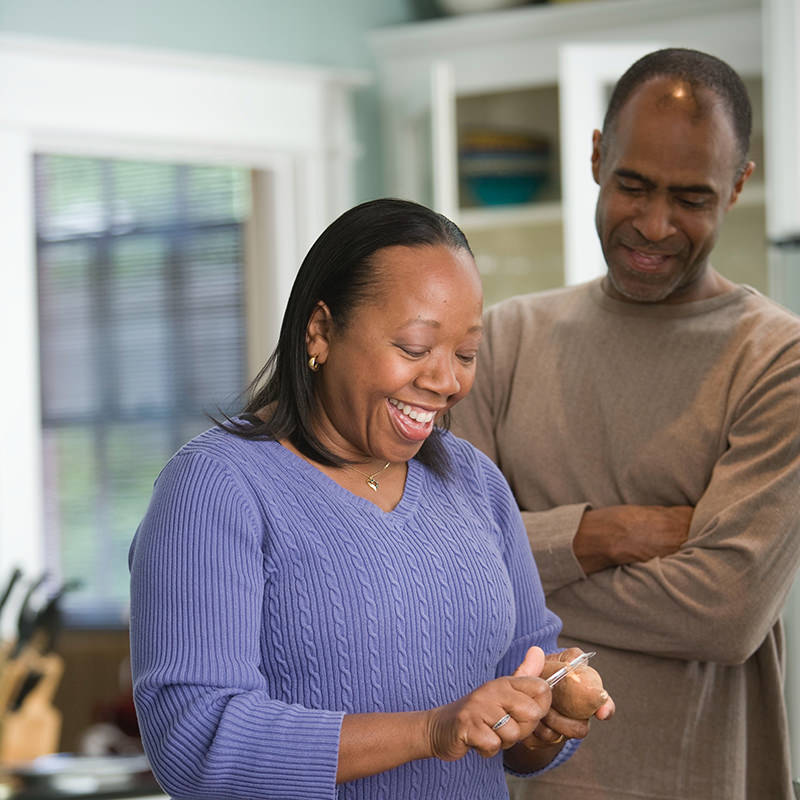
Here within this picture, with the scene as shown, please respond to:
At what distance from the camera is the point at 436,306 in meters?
1.23

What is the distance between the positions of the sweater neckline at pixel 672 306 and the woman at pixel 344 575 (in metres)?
0.48

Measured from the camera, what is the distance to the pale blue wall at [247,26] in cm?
333

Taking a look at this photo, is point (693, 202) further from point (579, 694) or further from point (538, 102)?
point (538, 102)

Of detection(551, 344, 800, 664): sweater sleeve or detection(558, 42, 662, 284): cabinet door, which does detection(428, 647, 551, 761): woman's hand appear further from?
detection(558, 42, 662, 284): cabinet door

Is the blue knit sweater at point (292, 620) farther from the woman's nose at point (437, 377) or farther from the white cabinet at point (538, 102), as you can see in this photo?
the white cabinet at point (538, 102)

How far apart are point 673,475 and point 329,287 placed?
0.61m

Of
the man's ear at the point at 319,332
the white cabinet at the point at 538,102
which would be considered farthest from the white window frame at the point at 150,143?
the man's ear at the point at 319,332

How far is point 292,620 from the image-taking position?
1195mm

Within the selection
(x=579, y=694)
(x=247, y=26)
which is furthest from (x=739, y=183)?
(x=247, y=26)

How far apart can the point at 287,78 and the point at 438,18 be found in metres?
0.62

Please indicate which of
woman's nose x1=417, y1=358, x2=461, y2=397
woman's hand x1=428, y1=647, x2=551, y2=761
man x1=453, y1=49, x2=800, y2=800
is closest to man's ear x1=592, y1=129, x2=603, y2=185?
man x1=453, y1=49, x2=800, y2=800

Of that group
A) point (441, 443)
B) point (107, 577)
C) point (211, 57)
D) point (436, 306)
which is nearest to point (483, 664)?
point (441, 443)

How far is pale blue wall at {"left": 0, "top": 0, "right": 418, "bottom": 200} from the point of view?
3.33 m

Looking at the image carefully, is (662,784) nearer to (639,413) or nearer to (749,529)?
(749,529)
